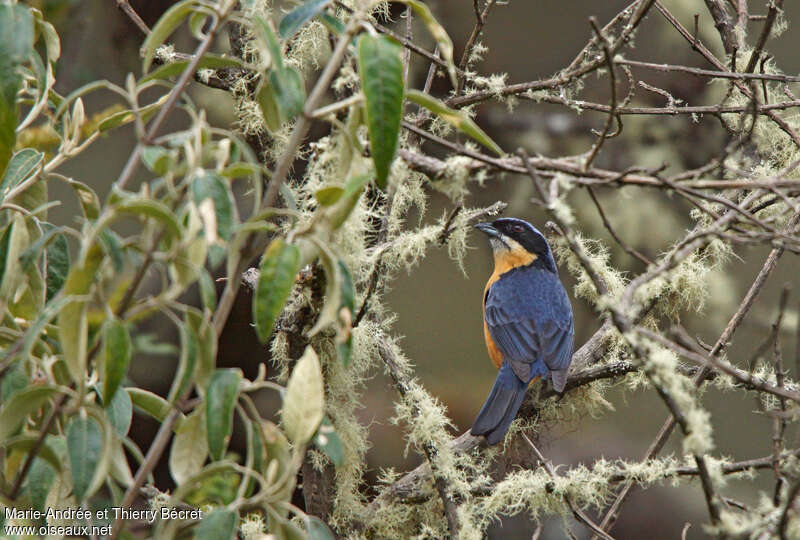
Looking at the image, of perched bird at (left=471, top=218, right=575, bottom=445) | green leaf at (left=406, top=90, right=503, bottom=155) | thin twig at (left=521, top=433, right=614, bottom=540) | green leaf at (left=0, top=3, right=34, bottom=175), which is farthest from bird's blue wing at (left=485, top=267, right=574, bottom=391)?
green leaf at (left=0, top=3, right=34, bottom=175)

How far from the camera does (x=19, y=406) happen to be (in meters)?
1.38

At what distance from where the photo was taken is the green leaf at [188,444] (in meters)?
1.41

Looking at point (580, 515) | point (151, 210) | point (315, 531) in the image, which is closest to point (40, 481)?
point (315, 531)

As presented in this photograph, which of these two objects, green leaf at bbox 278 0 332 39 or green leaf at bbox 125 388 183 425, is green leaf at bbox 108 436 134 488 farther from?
green leaf at bbox 278 0 332 39

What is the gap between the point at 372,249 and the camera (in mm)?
2553

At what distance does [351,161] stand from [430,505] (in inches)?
60.3

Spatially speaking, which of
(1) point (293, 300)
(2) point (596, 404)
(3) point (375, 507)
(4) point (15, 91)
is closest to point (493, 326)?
(2) point (596, 404)

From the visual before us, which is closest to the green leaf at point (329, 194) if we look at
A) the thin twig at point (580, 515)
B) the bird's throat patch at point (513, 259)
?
the thin twig at point (580, 515)

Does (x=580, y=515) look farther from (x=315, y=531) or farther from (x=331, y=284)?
(x=331, y=284)

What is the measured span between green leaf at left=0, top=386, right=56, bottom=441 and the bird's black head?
3128 millimetres

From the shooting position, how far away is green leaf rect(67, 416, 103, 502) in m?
1.36

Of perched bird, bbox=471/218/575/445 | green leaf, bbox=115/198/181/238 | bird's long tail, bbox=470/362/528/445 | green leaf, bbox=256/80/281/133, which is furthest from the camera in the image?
perched bird, bbox=471/218/575/445

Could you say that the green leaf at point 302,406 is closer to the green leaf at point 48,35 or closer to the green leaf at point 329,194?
the green leaf at point 329,194

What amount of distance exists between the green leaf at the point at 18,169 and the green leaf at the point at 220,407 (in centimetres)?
76
